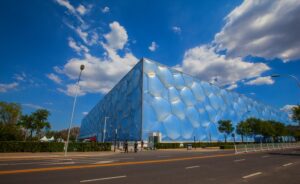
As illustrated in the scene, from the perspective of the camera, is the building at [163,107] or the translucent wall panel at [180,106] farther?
the translucent wall panel at [180,106]

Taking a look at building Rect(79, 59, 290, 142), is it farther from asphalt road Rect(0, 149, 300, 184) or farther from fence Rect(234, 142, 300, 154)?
asphalt road Rect(0, 149, 300, 184)

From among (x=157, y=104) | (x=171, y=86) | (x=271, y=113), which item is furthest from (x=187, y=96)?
(x=271, y=113)

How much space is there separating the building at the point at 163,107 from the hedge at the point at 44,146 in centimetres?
1738

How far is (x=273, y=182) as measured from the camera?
7.99 meters

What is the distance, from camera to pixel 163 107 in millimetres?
58625

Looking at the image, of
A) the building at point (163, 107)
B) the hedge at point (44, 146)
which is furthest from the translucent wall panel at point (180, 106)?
the hedge at point (44, 146)

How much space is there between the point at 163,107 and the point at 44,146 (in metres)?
35.8

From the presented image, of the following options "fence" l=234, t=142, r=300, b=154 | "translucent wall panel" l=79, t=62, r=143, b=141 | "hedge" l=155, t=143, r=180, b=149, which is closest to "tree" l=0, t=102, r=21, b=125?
"translucent wall panel" l=79, t=62, r=143, b=141

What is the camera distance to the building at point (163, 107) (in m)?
55.6

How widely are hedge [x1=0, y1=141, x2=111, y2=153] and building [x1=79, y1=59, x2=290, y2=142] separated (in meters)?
17.4

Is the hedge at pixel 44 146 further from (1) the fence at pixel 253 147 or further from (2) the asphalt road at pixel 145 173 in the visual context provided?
(1) the fence at pixel 253 147

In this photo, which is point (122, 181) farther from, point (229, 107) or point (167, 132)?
point (229, 107)

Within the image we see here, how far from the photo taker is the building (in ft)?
182

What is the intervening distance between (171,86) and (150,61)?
34.0ft
